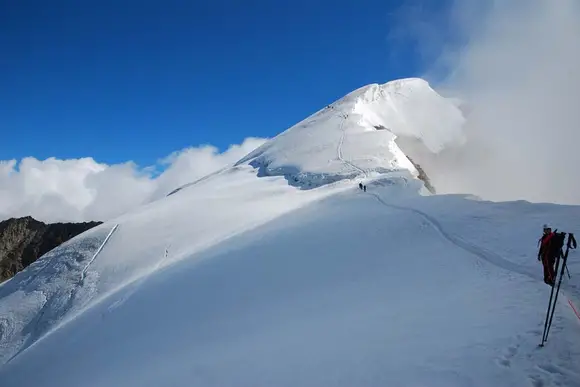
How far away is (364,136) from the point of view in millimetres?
64625

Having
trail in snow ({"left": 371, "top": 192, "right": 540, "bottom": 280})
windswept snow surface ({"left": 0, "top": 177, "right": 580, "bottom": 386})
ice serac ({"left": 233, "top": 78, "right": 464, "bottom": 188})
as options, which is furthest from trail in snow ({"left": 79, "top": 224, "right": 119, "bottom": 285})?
trail in snow ({"left": 371, "top": 192, "right": 540, "bottom": 280})

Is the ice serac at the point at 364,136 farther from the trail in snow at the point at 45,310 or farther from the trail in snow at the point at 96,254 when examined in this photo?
the trail in snow at the point at 45,310

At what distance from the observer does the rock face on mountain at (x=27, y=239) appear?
14412 centimetres

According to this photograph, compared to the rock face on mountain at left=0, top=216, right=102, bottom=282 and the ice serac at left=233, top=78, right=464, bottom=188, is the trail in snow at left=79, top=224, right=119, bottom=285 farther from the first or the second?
the rock face on mountain at left=0, top=216, right=102, bottom=282

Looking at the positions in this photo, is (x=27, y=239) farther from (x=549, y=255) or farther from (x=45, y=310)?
(x=549, y=255)

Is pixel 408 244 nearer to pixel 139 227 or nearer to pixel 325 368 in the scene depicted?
pixel 325 368

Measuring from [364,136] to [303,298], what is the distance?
51151 mm

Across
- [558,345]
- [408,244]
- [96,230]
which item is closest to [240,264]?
[408,244]

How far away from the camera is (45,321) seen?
2680 centimetres

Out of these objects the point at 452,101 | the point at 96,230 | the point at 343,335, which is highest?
the point at 452,101

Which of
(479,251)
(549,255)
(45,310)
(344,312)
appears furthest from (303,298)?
(45,310)

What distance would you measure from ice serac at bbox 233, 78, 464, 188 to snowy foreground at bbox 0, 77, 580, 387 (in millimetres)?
11019

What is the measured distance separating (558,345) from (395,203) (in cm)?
2145

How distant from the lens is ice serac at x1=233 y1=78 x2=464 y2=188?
51.8m
